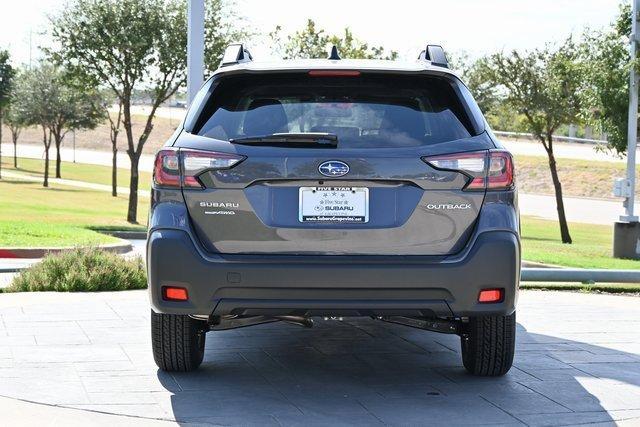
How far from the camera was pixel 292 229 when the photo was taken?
5.46m

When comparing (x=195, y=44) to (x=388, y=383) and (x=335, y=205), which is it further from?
(x=335, y=205)

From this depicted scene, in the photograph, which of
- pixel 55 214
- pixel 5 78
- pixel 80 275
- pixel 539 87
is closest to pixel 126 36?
pixel 55 214

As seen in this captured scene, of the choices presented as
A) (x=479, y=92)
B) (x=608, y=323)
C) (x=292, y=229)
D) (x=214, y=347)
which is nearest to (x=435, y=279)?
(x=292, y=229)

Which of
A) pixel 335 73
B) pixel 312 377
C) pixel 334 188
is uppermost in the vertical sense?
pixel 335 73

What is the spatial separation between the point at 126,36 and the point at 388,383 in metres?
28.6

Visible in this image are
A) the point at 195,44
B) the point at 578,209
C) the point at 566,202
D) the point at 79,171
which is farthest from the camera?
the point at 79,171

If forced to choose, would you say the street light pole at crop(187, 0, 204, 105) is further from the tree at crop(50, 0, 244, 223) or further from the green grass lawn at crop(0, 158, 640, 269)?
the tree at crop(50, 0, 244, 223)

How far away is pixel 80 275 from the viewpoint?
11.0 metres

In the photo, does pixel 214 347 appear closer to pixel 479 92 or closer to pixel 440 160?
pixel 440 160

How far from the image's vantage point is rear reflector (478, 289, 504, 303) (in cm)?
555

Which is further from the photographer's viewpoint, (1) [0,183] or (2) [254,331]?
(1) [0,183]

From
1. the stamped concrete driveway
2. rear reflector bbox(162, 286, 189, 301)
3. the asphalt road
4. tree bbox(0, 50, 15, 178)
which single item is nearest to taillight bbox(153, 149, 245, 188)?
rear reflector bbox(162, 286, 189, 301)

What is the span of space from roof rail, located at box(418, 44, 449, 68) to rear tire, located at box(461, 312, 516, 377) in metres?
1.49

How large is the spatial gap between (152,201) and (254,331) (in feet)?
8.80
